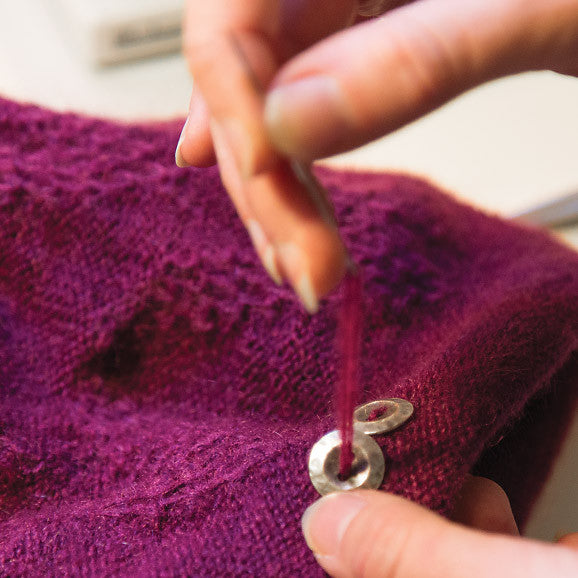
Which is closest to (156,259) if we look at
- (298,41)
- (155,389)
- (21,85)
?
(155,389)

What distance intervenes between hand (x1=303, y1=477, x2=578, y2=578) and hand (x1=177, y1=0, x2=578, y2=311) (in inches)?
4.1

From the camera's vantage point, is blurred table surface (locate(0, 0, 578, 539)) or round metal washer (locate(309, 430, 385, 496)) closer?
round metal washer (locate(309, 430, 385, 496))

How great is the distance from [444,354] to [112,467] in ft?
0.70

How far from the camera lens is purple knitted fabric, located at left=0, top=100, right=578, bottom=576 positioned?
0.34m

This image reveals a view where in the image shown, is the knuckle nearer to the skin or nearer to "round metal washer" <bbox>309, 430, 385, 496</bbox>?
the skin

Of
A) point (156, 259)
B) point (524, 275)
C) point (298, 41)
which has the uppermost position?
point (298, 41)

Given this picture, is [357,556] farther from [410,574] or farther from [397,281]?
[397,281]

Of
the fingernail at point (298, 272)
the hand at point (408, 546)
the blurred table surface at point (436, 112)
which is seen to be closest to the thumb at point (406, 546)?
the hand at point (408, 546)

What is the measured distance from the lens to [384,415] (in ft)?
1.08

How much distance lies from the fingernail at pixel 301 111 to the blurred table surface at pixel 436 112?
1.29ft

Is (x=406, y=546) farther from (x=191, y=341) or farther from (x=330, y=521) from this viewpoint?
(x=191, y=341)

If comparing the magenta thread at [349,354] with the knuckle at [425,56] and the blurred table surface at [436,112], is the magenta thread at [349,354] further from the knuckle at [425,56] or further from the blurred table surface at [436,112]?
the blurred table surface at [436,112]

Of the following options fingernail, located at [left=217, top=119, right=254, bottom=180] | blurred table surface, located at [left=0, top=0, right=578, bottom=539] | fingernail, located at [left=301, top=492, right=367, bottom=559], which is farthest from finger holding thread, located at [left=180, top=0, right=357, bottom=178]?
blurred table surface, located at [left=0, top=0, right=578, bottom=539]

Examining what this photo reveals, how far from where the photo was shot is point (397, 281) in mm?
429
